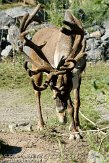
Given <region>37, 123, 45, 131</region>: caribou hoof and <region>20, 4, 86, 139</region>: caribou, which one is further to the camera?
<region>37, 123, 45, 131</region>: caribou hoof

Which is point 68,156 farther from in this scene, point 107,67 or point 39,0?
point 39,0

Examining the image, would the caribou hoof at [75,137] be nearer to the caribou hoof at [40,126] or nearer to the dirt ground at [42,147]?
the dirt ground at [42,147]

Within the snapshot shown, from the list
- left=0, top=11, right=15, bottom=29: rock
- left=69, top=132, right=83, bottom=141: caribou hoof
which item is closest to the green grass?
left=69, top=132, right=83, bottom=141: caribou hoof

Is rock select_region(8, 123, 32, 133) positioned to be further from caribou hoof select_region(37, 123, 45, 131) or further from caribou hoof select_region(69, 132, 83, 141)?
caribou hoof select_region(69, 132, 83, 141)

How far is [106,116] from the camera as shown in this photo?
11.0m

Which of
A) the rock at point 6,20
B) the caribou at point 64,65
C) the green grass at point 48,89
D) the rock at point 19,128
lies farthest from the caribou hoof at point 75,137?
the rock at point 6,20

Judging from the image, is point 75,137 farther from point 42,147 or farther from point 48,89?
point 48,89

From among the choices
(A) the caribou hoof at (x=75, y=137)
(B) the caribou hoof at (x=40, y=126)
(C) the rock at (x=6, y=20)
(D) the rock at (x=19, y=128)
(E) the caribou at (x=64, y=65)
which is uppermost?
(C) the rock at (x=6, y=20)

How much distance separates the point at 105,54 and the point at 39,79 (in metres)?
8.43

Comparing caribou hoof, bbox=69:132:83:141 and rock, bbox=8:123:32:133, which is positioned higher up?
rock, bbox=8:123:32:133

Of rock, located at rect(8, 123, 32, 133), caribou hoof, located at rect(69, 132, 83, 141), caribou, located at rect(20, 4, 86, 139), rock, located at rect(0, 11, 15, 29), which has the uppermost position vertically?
rock, located at rect(0, 11, 15, 29)

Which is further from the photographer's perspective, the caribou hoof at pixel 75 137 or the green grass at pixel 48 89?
the green grass at pixel 48 89

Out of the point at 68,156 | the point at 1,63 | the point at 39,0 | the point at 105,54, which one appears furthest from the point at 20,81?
the point at 39,0

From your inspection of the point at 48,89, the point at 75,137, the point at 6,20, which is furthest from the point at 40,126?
the point at 6,20
